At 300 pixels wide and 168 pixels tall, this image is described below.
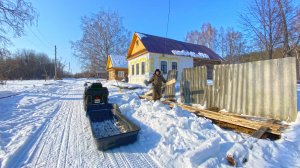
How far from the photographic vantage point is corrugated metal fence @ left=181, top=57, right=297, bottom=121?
4062 mm

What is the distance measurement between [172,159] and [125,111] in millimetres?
3757

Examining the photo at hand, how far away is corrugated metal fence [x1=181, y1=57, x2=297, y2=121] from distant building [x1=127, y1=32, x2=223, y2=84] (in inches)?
481

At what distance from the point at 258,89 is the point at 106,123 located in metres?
4.65

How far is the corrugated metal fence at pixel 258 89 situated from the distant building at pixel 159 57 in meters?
12.2

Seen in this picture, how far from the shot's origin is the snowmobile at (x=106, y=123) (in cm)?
339

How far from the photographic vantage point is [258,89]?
4781mm

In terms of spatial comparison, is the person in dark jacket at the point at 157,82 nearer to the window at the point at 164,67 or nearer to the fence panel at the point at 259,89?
the fence panel at the point at 259,89

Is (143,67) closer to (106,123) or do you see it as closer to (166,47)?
(166,47)

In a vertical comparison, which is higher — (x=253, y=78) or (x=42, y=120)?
(x=253, y=78)

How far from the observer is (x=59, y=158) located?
314 centimetres

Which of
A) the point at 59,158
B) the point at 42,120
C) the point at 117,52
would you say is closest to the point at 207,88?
the point at 59,158

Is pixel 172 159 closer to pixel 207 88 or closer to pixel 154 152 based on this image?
pixel 154 152

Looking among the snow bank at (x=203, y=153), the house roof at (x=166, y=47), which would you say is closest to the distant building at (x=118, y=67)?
the house roof at (x=166, y=47)

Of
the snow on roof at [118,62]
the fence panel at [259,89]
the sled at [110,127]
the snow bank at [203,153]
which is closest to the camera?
the snow bank at [203,153]
